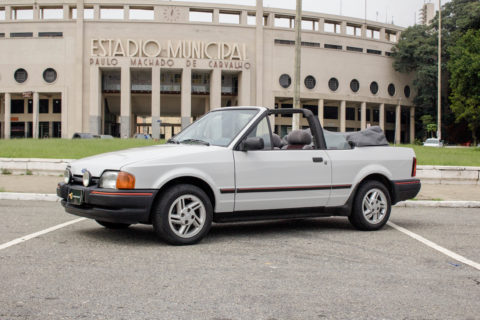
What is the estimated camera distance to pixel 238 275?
4602 mm

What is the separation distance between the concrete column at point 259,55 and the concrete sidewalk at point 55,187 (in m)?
48.2

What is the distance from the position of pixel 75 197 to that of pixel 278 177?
2477mm

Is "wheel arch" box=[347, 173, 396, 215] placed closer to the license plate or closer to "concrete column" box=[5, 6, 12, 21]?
the license plate

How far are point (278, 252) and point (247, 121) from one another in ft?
5.94

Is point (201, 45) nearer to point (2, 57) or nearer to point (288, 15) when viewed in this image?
point (288, 15)

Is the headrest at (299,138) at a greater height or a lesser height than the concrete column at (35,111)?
lesser

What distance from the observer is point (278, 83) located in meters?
63.4

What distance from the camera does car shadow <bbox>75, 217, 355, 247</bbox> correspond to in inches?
249

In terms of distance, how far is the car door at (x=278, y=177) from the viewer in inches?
248

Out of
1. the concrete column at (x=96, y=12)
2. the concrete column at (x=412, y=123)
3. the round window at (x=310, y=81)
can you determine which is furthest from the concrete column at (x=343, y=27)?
the concrete column at (x=96, y=12)

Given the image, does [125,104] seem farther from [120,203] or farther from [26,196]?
[120,203]

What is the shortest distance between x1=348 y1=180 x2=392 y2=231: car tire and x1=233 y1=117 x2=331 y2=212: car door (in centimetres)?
57

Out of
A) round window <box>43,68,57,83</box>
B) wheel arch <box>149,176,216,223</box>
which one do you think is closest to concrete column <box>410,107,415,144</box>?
round window <box>43,68,57,83</box>

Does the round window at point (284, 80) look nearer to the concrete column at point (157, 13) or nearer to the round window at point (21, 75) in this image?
the concrete column at point (157, 13)
